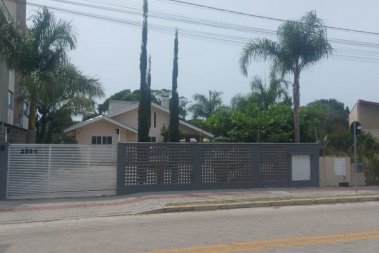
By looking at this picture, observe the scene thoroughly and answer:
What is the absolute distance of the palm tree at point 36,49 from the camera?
20.4 m

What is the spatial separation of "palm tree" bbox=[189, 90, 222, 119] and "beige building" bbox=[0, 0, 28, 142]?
38.0 metres

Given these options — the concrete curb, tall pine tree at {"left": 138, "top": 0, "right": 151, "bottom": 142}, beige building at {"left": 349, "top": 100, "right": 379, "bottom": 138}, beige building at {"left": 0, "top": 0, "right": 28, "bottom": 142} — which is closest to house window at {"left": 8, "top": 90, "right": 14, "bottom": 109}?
beige building at {"left": 0, "top": 0, "right": 28, "bottom": 142}

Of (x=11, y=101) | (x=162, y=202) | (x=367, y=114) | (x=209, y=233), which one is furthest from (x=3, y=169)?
(x=367, y=114)

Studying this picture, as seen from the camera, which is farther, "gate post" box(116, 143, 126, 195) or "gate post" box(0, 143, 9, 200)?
"gate post" box(116, 143, 126, 195)

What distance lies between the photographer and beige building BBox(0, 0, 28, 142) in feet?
81.1

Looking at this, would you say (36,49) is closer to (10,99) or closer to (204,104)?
(10,99)

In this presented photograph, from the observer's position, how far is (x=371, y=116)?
3800 cm

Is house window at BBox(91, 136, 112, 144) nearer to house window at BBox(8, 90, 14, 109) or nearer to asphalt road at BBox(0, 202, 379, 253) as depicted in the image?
house window at BBox(8, 90, 14, 109)

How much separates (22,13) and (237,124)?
16.1 m

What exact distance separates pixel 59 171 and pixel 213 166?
5830 millimetres

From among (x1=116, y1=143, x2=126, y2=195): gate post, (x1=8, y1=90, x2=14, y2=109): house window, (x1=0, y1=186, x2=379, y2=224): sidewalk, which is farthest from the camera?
(x1=8, y1=90, x2=14, y2=109): house window

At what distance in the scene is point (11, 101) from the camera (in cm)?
3012

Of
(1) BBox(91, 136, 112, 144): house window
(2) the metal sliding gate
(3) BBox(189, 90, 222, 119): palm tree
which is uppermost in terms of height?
(3) BBox(189, 90, 222, 119): palm tree

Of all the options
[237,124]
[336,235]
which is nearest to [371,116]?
[237,124]
